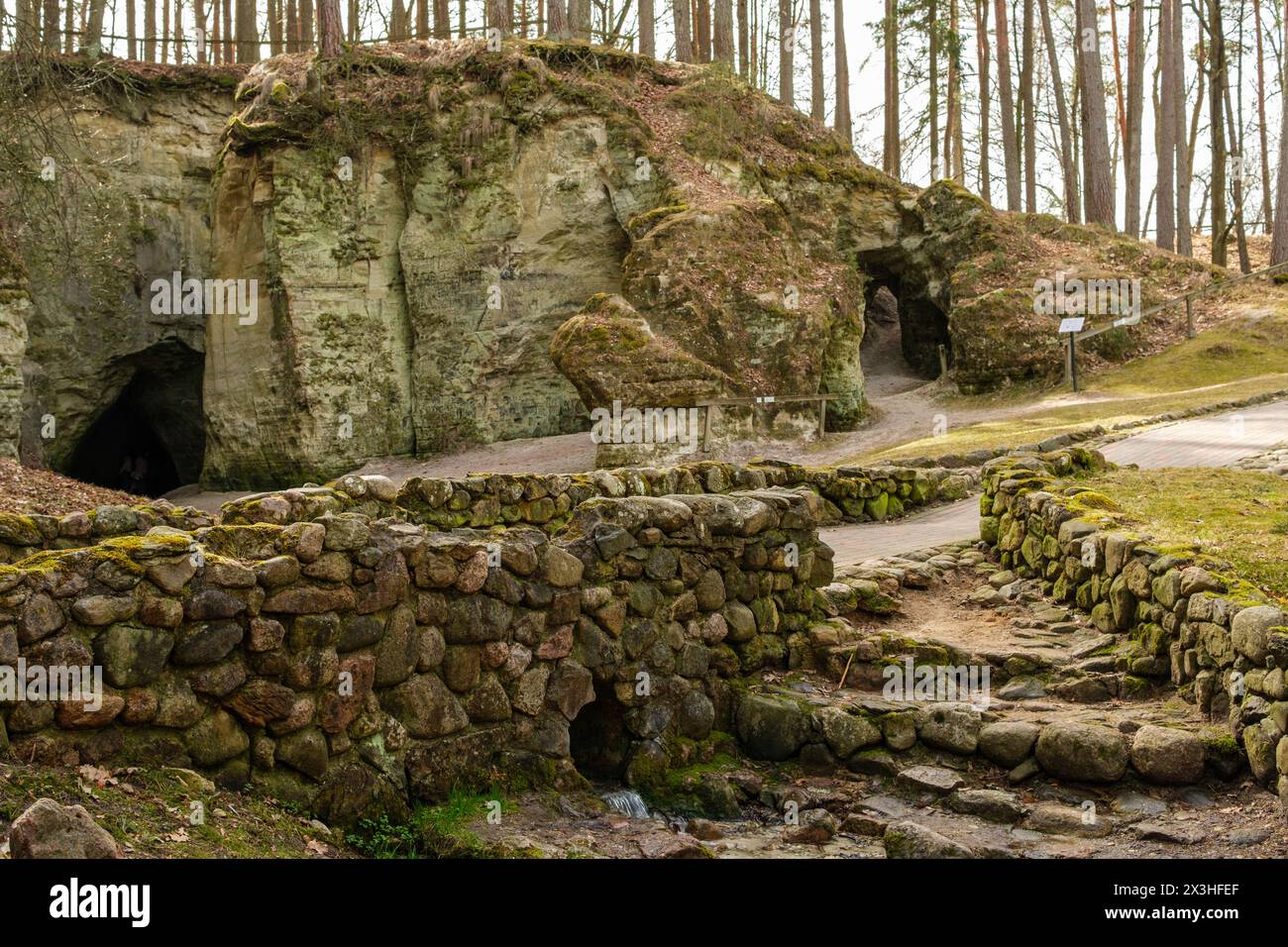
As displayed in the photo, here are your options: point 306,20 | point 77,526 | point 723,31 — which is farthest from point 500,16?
point 77,526

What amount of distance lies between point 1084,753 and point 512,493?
6383mm

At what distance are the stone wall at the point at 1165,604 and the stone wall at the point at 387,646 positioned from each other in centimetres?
267

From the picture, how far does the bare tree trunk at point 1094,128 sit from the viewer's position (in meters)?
28.2

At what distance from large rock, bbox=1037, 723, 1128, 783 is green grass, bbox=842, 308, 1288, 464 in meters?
11.3

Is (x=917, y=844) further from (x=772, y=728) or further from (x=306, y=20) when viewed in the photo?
(x=306, y=20)

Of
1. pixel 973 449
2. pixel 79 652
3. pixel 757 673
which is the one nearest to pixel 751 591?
pixel 757 673

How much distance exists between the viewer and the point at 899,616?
10.0 metres

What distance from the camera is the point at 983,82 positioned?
35.7 m

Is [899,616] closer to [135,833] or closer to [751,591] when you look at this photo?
[751,591]

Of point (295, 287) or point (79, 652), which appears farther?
point (295, 287)

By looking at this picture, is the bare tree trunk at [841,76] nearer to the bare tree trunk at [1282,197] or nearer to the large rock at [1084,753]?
the bare tree trunk at [1282,197]

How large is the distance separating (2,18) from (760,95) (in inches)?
914

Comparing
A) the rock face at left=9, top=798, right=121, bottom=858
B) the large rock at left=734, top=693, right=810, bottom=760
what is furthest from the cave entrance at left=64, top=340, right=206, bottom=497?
the rock face at left=9, top=798, right=121, bottom=858

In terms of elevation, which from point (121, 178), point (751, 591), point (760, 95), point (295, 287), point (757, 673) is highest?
point (760, 95)
